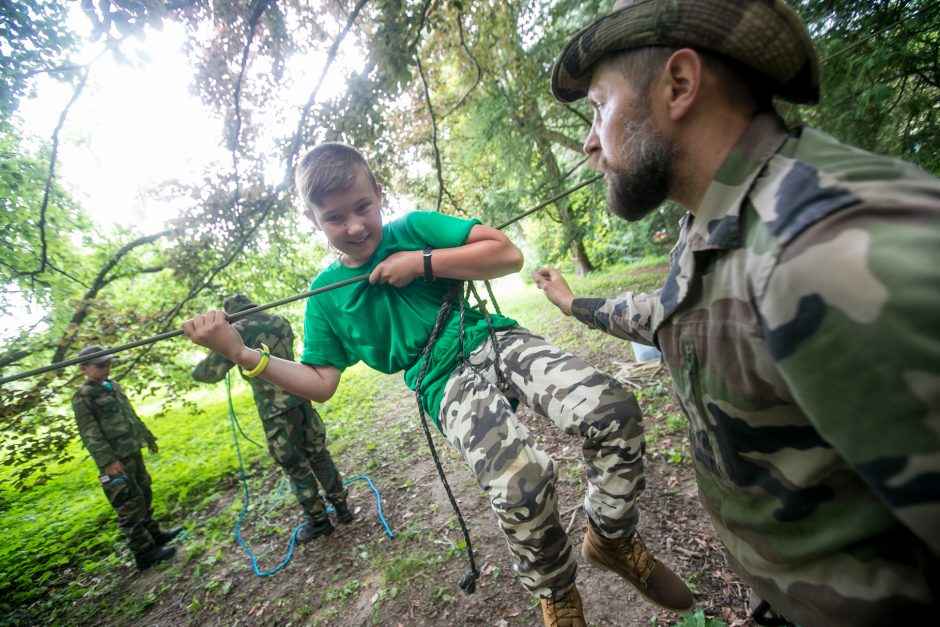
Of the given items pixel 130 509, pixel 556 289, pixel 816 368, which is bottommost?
pixel 130 509

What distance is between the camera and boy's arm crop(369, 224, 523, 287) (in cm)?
207

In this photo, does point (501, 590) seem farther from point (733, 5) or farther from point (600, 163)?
point (733, 5)

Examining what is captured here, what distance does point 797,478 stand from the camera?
0.95m

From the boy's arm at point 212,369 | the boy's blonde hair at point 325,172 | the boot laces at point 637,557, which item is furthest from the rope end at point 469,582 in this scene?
the boy's arm at point 212,369

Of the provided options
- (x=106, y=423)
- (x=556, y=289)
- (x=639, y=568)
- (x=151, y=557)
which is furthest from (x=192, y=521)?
(x=556, y=289)

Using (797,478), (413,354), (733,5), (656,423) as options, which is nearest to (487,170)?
(656,423)

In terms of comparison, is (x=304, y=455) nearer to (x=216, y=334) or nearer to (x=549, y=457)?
(x=216, y=334)

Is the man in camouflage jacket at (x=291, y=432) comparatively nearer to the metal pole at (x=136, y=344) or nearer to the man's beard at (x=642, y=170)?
the metal pole at (x=136, y=344)

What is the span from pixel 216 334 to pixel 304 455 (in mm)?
2465

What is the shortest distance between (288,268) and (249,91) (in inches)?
161

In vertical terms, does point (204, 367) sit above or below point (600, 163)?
above

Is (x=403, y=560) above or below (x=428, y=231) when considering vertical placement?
below

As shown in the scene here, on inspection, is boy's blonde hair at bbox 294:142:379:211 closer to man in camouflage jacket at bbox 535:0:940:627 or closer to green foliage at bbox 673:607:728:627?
man in camouflage jacket at bbox 535:0:940:627

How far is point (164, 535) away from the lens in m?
5.02
